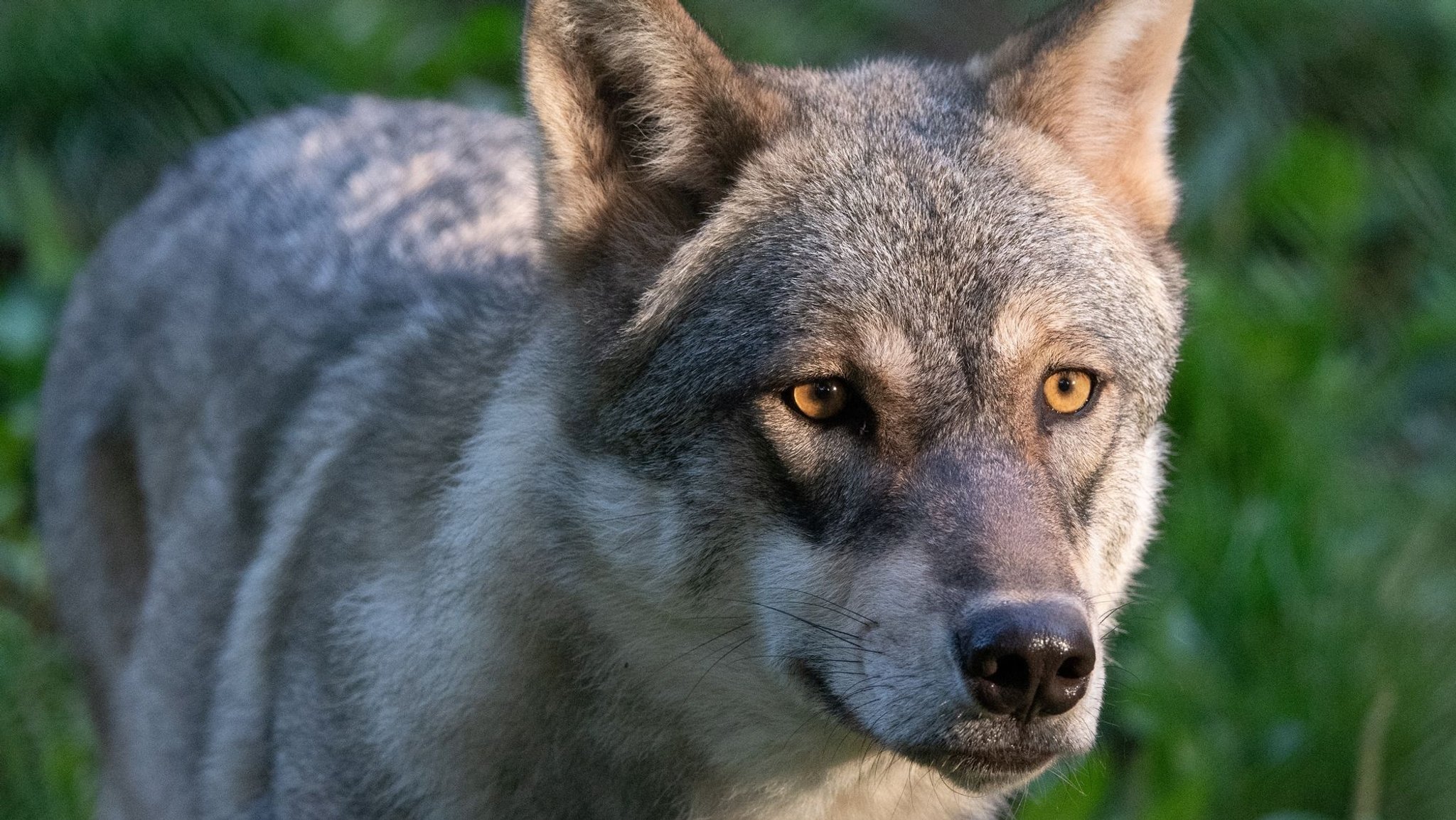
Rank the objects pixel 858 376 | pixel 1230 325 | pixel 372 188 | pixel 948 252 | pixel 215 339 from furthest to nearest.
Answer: pixel 1230 325, pixel 372 188, pixel 215 339, pixel 948 252, pixel 858 376

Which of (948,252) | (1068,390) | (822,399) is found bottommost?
(1068,390)

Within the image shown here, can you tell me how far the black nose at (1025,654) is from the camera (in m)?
2.53

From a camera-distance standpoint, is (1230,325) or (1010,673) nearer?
(1010,673)

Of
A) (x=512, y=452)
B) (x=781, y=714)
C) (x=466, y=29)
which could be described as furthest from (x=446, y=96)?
(x=781, y=714)

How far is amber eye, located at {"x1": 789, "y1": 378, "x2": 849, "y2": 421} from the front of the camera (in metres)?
2.90

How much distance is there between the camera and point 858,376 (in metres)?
2.87

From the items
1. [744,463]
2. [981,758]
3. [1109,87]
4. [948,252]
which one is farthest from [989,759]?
[1109,87]

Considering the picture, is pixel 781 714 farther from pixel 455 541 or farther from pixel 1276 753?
pixel 1276 753

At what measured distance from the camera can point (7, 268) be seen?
6.65 m

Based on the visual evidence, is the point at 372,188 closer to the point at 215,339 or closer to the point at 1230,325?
the point at 215,339

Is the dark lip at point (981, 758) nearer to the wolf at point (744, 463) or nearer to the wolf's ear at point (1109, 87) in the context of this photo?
the wolf at point (744, 463)

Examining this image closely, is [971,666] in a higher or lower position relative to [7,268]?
lower

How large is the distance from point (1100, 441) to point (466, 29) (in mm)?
4589

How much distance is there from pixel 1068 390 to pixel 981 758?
742mm
